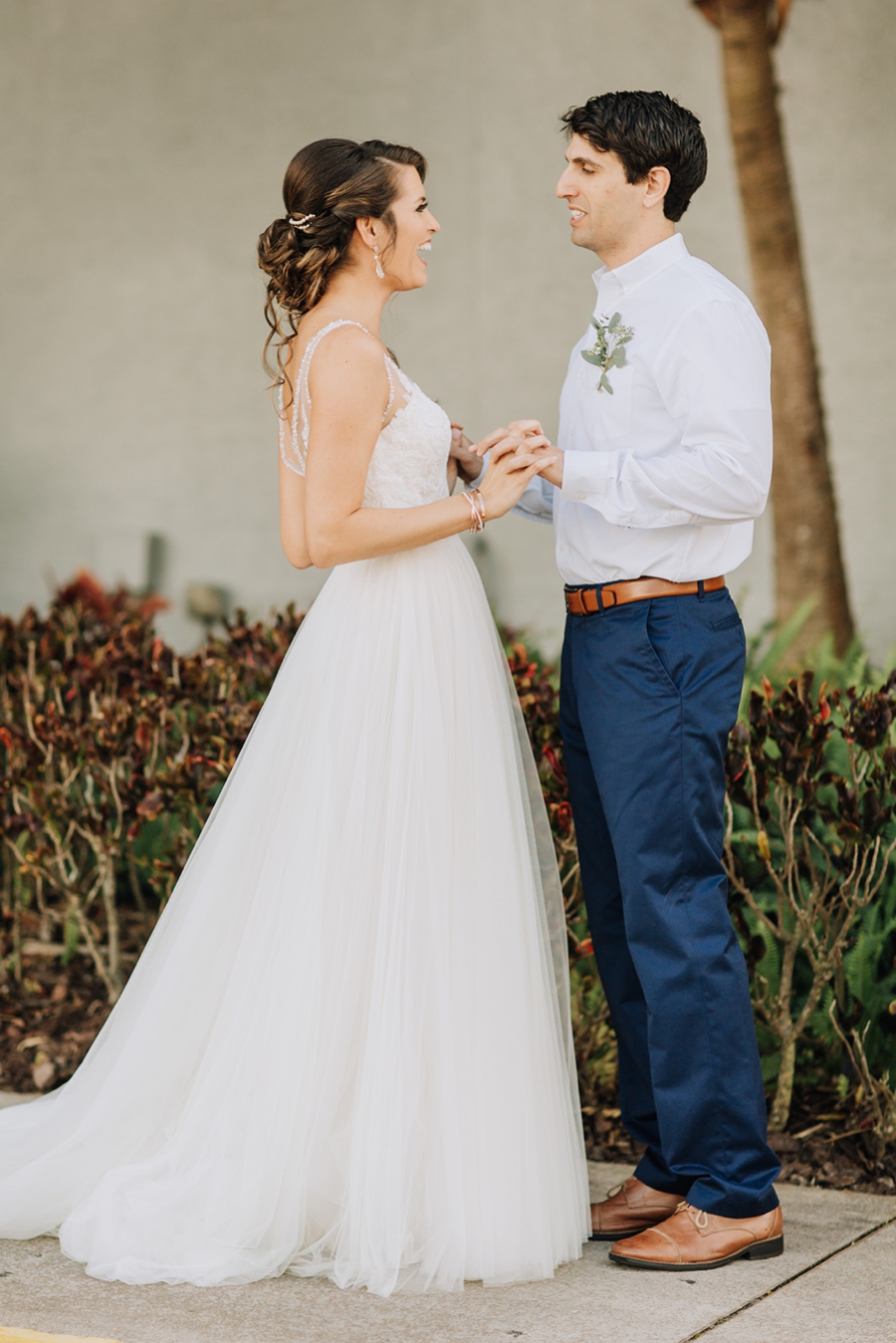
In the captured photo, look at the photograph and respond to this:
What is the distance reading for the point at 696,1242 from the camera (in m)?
2.82

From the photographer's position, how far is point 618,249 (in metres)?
2.98

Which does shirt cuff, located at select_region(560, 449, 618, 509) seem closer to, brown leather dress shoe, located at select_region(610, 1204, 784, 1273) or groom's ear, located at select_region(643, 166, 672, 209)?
groom's ear, located at select_region(643, 166, 672, 209)

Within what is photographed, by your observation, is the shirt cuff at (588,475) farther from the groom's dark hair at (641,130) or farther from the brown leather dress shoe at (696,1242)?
the brown leather dress shoe at (696,1242)

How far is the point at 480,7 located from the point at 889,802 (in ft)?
13.7

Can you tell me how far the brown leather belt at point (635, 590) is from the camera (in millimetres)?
2914

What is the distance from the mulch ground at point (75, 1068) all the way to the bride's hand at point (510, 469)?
169 centimetres

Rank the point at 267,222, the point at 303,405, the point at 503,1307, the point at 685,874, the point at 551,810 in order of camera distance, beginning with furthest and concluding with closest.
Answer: the point at 267,222 → the point at 551,810 → the point at 303,405 → the point at 685,874 → the point at 503,1307

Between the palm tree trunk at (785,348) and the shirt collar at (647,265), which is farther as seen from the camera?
the palm tree trunk at (785,348)

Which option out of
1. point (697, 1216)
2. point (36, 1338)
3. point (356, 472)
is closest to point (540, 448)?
point (356, 472)

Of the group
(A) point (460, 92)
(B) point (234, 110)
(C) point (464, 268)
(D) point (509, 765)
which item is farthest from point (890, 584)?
(B) point (234, 110)

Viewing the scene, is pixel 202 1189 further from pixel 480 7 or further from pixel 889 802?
pixel 480 7

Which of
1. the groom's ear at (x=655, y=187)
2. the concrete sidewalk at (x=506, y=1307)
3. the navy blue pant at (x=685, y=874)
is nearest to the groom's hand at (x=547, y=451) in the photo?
the navy blue pant at (x=685, y=874)

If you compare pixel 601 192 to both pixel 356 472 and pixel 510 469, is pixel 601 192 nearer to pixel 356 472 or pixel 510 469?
pixel 510 469

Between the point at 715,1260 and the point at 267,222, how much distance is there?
505 cm
